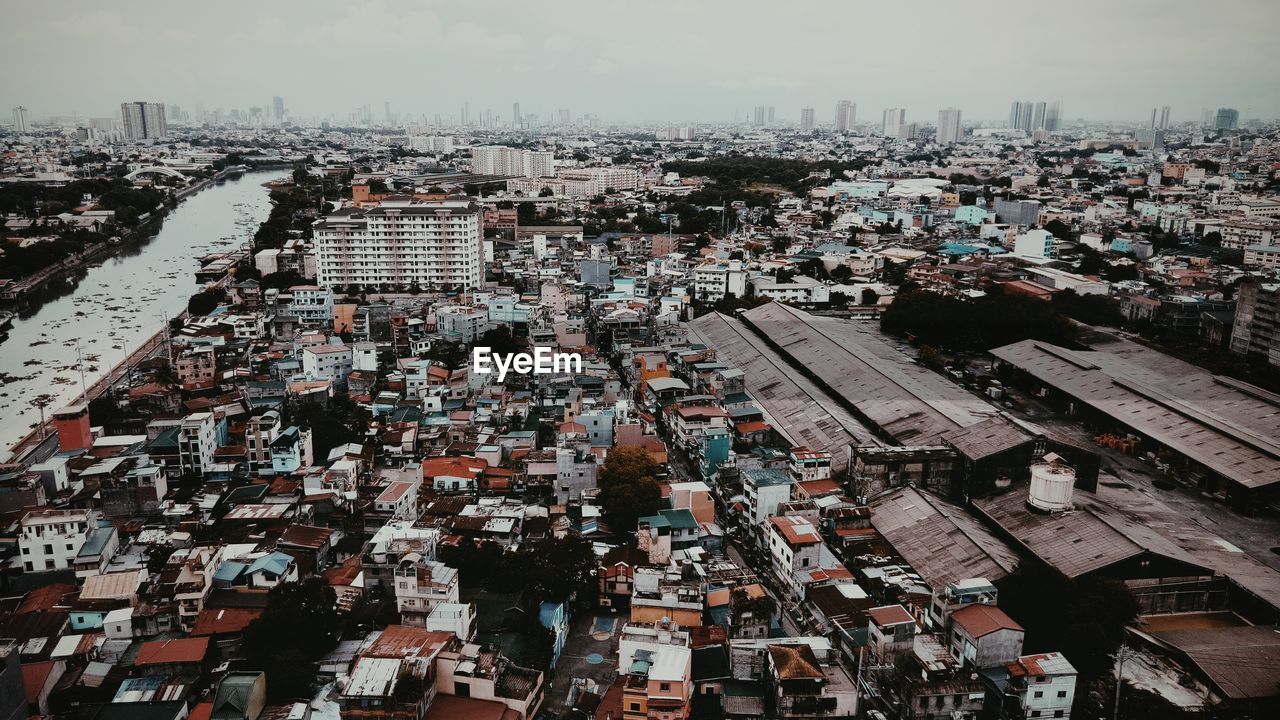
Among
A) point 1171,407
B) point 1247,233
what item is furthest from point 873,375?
point 1247,233

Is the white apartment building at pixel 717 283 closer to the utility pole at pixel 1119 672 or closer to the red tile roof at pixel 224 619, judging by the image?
the utility pole at pixel 1119 672

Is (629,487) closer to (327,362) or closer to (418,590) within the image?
(418,590)

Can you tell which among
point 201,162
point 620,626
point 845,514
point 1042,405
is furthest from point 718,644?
point 201,162

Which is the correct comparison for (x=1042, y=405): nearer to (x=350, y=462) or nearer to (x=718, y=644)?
(x=718, y=644)

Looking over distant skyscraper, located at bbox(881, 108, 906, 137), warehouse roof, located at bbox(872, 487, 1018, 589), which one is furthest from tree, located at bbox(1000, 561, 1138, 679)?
distant skyscraper, located at bbox(881, 108, 906, 137)

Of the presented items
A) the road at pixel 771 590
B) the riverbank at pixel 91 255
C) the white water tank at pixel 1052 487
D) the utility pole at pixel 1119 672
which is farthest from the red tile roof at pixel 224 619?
the riverbank at pixel 91 255

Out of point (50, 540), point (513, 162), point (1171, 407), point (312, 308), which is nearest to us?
point (50, 540)
